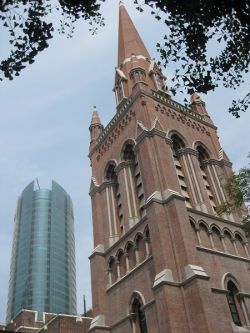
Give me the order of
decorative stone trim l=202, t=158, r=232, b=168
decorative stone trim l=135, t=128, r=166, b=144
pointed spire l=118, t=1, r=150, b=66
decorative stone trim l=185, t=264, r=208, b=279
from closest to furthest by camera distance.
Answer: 1. decorative stone trim l=185, t=264, r=208, b=279
2. decorative stone trim l=135, t=128, r=166, b=144
3. decorative stone trim l=202, t=158, r=232, b=168
4. pointed spire l=118, t=1, r=150, b=66

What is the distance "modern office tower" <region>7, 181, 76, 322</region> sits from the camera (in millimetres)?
88625

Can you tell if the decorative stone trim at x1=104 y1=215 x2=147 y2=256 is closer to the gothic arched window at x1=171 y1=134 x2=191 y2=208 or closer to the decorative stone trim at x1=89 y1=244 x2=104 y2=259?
the decorative stone trim at x1=89 y1=244 x2=104 y2=259

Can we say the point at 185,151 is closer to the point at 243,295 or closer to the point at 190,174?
the point at 190,174

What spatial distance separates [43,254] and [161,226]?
76.5m

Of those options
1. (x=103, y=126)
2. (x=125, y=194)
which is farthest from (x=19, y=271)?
A: (x=125, y=194)

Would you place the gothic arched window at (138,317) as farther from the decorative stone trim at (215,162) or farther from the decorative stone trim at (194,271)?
the decorative stone trim at (215,162)

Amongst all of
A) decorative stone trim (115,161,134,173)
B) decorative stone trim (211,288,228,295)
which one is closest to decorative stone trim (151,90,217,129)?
decorative stone trim (115,161,134,173)

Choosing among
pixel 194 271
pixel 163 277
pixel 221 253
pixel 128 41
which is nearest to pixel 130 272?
pixel 163 277

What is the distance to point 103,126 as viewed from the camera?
35.6m

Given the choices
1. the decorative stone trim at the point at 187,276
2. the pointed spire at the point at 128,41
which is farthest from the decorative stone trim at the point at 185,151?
the pointed spire at the point at 128,41

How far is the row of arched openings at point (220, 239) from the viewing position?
23.4 m

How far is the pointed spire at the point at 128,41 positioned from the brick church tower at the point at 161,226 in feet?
9.71

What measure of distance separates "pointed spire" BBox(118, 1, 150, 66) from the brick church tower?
2.96m

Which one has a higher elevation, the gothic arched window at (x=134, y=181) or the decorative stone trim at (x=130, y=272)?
the gothic arched window at (x=134, y=181)
